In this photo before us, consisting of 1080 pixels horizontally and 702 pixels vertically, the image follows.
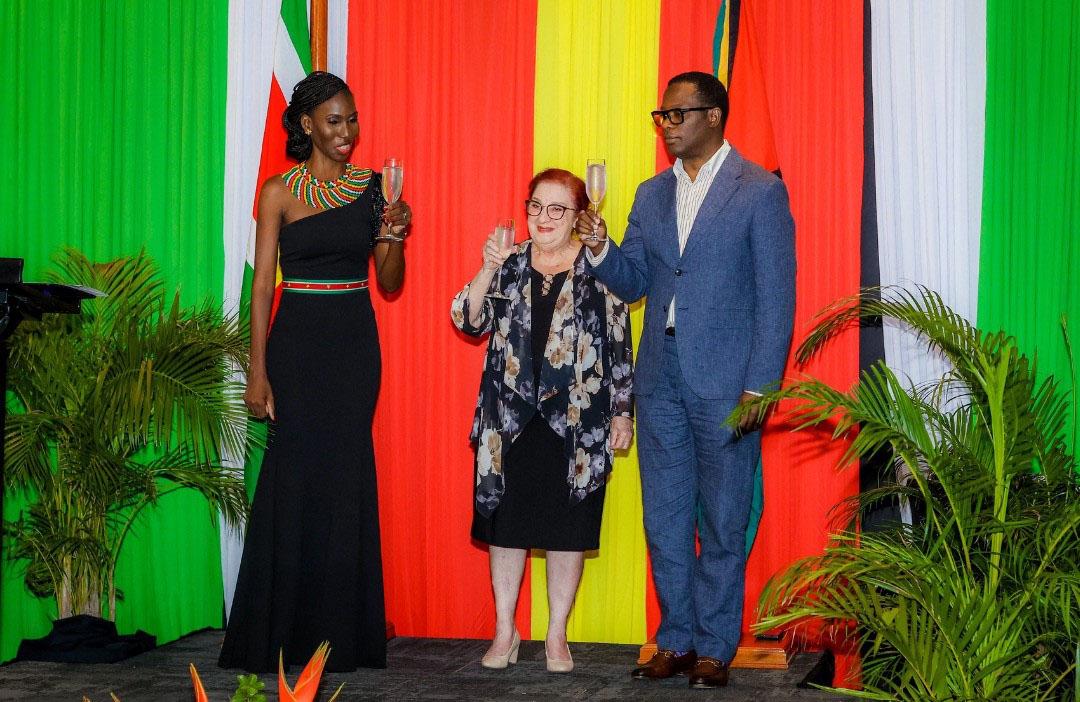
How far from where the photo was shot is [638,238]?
4.17 meters

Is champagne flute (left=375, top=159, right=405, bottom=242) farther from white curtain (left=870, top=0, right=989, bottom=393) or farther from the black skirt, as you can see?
white curtain (left=870, top=0, right=989, bottom=393)

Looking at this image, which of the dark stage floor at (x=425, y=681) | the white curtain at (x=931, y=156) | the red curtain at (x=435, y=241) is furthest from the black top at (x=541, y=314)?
the white curtain at (x=931, y=156)

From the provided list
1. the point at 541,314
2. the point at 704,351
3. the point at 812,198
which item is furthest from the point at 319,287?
the point at 812,198

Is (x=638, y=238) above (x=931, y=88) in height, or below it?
below

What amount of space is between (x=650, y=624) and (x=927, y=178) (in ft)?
6.81

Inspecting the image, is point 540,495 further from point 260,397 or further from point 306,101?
point 306,101

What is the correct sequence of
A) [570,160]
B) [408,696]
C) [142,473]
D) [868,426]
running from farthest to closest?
[570,160] < [142,473] < [408,696] < [868,426]

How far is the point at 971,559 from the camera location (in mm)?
3477

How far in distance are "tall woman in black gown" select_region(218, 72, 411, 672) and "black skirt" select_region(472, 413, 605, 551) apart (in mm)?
479

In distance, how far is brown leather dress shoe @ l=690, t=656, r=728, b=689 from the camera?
384 centimetres

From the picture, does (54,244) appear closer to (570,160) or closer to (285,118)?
(285,118)

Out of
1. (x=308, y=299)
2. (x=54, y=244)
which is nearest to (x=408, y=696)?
(x=308, y=299)

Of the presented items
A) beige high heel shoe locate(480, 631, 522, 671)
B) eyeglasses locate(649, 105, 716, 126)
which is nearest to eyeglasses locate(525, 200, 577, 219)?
eyeglasses locate(649, 105, 716, 126)

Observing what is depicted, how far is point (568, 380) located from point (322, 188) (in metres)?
1.08
